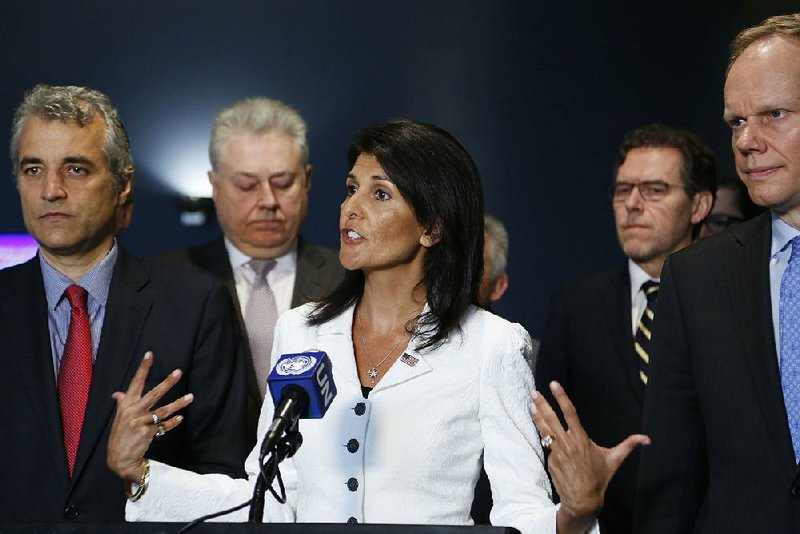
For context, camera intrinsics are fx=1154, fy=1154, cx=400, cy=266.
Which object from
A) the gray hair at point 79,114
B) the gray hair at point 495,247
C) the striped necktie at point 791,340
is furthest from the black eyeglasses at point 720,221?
the gray hair at point 79,114

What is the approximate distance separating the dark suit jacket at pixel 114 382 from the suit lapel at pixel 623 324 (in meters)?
1.33

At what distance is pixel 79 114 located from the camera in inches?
120

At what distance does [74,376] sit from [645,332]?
1864 millimetres

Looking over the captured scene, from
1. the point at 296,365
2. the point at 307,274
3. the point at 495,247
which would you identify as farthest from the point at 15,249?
the point at 296,365

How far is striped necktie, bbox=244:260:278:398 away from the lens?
143 inches

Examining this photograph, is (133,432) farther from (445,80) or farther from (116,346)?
(445,80)

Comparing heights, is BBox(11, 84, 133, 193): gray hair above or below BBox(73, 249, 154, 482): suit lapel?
above

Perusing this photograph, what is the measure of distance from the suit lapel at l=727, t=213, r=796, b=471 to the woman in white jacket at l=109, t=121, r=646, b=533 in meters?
0.44

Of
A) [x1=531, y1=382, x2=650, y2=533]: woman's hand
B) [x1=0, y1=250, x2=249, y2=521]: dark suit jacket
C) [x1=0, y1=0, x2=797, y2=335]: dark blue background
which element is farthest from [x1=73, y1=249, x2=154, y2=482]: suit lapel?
[x1=0, y1=0, x2=797, y2=335]: dark blue background

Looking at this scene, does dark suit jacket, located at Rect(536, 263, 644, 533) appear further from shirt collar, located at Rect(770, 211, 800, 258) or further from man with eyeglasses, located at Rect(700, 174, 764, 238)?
shirt collar, located at Rect(770, 211, 800, 258)

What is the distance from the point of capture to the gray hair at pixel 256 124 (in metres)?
3.96

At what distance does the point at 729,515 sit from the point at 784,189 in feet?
2.24

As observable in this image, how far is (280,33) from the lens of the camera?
586 cm

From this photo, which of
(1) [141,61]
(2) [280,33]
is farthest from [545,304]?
(1) [141,61]
